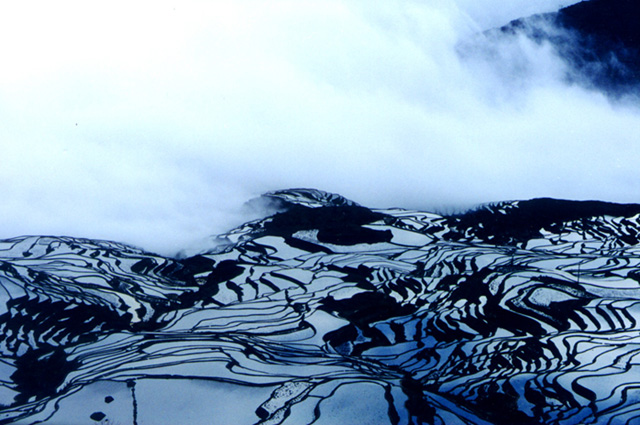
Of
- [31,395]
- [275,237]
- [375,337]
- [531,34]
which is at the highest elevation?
[531,34]

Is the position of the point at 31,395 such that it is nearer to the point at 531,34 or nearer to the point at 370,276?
the point at 370,276

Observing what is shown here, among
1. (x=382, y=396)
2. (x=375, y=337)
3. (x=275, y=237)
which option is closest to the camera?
(x=382, y=396)

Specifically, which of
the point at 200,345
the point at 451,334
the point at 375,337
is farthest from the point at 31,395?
the point at 451,334

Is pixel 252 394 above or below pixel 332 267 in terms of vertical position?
below

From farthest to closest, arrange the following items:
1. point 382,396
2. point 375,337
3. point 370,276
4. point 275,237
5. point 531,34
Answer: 1. point 531,34
2. point 275,237
3. point 370,276
4. point 375,337
5. point 382,396

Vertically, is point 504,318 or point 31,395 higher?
point 504,318

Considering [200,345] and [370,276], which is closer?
[200,345]

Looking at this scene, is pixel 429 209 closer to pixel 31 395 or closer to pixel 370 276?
pixel 370 276

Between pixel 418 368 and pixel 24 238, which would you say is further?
pixel 24 238

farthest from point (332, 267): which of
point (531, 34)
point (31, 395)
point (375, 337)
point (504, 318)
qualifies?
point (531, 34)
